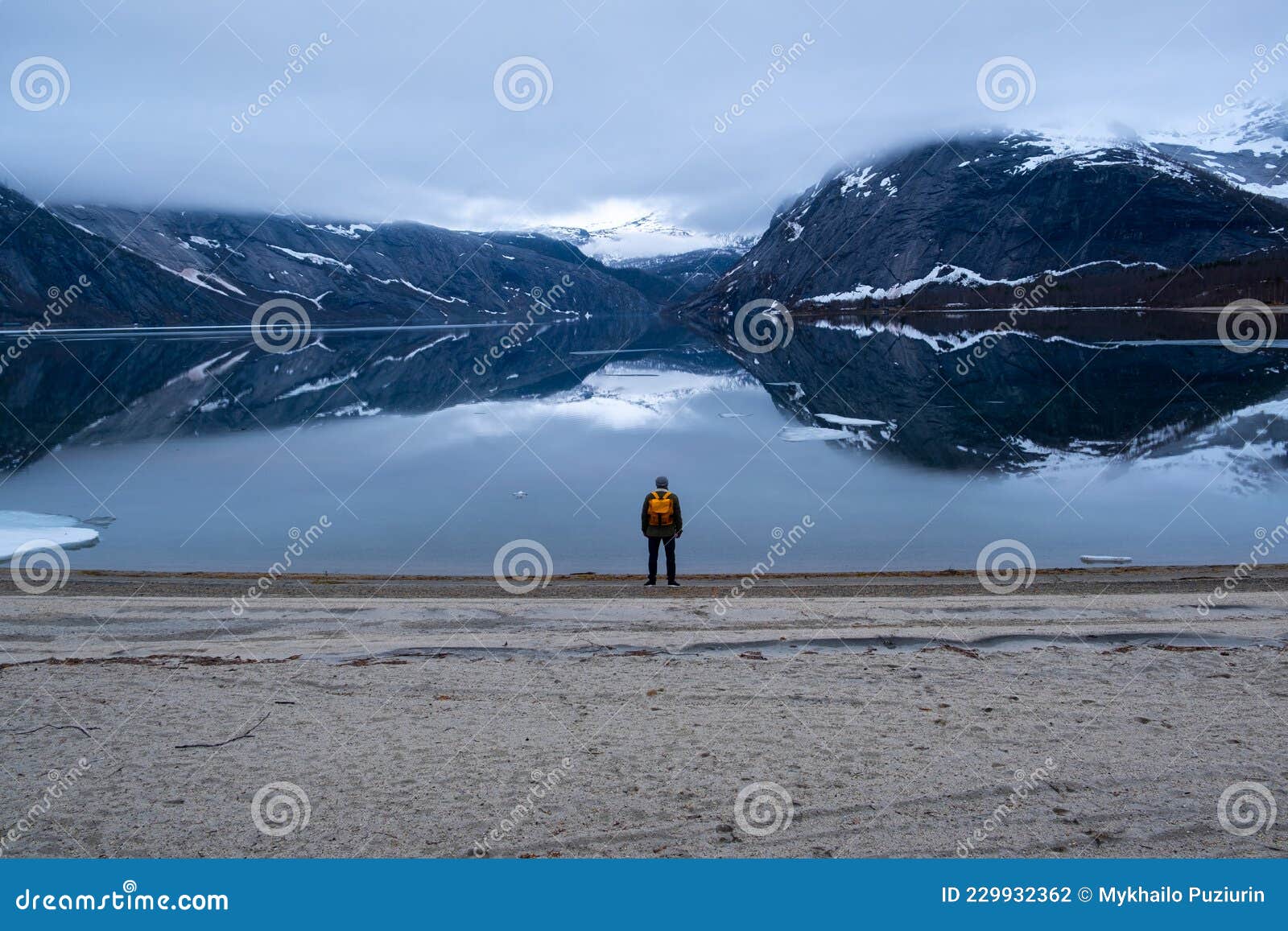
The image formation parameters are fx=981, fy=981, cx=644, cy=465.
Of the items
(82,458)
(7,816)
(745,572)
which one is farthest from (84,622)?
(82,458)

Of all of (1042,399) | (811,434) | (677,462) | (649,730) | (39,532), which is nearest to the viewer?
(649,730)

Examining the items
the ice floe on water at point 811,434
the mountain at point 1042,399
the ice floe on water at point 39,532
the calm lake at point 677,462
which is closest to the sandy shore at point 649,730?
the calm lake at point 677,462

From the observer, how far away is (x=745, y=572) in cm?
1673

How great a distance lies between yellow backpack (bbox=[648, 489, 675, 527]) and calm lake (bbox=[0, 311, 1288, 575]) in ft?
7.93

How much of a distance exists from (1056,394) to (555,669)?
41.2 m

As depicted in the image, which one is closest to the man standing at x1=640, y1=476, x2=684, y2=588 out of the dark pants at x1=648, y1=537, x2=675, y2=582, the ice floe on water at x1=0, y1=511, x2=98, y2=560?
the dark pants at x1=648, y1=537, x2=675, y2=582

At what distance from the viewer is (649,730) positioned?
802 cm

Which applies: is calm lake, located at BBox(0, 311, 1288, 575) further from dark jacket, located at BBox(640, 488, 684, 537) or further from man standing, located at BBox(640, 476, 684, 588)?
dark jacket, located at BBox(640, 488, 684, 537)

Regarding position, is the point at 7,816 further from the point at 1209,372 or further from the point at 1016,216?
the point at 1016,216

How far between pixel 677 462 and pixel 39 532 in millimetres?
16142

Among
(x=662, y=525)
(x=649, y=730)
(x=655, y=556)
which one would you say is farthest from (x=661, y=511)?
(x=649, y=730)

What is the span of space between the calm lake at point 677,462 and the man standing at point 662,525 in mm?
2161

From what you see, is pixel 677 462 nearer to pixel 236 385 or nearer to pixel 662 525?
pixel 662 525

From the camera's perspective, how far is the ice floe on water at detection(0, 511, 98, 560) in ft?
63.0
